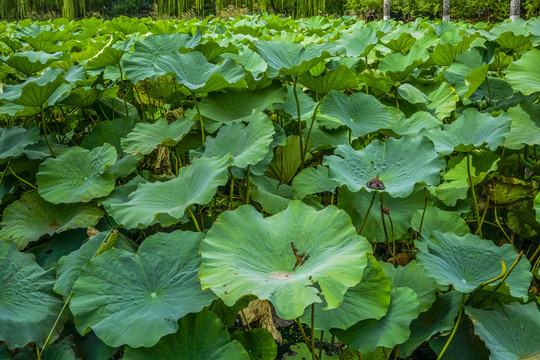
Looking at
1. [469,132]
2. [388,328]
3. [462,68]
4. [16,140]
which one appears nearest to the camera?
[388,328]

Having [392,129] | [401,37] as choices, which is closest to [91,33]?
[401,37]

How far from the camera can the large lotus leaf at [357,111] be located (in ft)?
4.14

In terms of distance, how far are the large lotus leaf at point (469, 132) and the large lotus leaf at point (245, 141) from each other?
1.36 feet

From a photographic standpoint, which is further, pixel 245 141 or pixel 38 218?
pixel 38 218

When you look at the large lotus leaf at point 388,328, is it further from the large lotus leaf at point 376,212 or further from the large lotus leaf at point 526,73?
the large lotus leaf at point 526,73

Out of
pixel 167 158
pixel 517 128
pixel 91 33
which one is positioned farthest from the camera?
pixel 91 33

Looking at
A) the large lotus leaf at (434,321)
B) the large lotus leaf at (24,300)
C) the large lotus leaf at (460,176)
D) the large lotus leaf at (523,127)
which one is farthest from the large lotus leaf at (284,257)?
the large lotus leaf at (523,127)

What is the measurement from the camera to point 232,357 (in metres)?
0.77

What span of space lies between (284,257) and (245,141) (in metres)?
0.42

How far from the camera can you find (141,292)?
833mm

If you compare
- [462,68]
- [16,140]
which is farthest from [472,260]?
[16,140]

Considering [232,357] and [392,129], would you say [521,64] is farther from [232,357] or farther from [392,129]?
[232,357]

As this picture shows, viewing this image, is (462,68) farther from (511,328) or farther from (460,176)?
(511,328)

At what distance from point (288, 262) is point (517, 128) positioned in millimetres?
771
